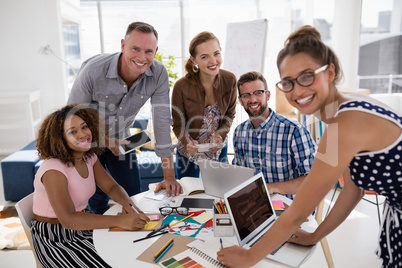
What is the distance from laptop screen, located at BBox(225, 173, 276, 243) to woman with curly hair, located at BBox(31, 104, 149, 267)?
45 cm

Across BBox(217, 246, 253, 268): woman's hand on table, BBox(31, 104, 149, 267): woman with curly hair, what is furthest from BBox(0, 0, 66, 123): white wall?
BBox(217, 246, 253, 268): woman's hand on table

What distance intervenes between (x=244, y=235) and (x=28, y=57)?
463 centimetres

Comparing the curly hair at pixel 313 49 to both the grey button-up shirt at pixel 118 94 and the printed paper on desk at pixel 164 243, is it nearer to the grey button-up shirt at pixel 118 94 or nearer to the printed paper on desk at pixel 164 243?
the printed paper on desk at pixel 164 243

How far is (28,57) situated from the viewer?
4.71 m

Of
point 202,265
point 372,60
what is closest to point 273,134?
point 202,265

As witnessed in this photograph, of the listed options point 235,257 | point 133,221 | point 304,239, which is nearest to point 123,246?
point 133,221

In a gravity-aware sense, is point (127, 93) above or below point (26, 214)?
above

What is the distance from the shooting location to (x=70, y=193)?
5.23ft

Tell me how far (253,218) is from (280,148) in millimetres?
714

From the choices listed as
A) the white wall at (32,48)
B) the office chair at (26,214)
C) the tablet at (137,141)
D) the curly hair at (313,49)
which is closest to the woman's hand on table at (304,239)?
the curly hair at (313,49)

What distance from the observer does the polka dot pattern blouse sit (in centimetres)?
89

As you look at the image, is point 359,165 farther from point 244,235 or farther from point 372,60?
point 372,60

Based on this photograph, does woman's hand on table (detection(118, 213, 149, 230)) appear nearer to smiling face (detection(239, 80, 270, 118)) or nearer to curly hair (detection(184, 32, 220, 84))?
smiling face (detection(239, 80, 270, 118))

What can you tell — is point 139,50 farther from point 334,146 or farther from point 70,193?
point 334,146
